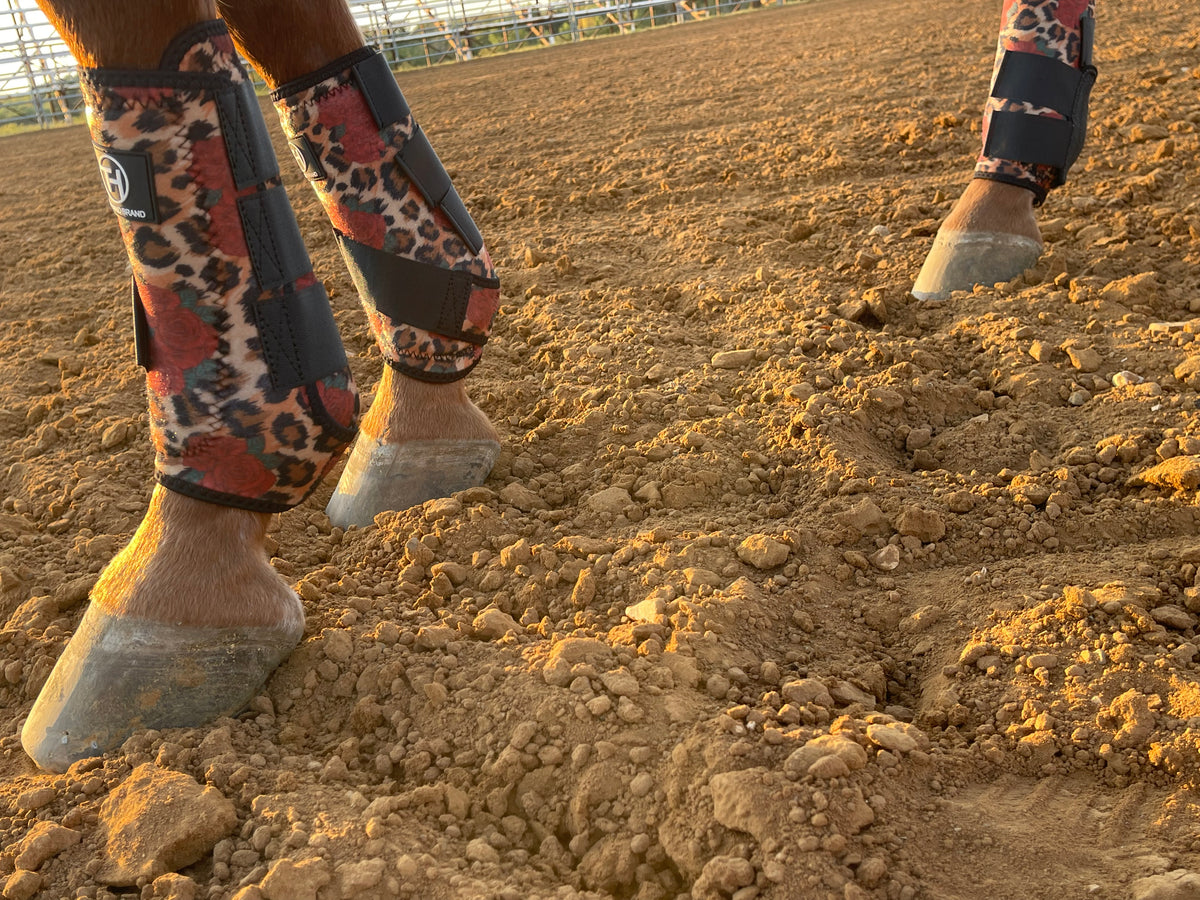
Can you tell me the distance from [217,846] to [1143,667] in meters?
1.05

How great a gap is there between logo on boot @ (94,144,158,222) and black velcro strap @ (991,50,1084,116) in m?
1.89

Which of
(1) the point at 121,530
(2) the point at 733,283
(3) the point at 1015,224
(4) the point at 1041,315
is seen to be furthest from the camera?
(2) the point at 733,283

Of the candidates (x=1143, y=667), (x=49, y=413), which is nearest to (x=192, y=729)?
(x=1143, y=667)

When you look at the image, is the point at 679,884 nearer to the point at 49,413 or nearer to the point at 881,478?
the point at 881,478

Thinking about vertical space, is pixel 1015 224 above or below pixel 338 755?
above

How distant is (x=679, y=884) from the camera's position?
3.23ft

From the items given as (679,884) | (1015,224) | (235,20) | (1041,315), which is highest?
(235,20)

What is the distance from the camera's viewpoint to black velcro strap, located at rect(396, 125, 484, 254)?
164 cm

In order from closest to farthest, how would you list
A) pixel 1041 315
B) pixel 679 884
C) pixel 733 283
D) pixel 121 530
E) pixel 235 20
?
pixel 679 884 < pixel 235 20 < pixel 121 530 < pixel 1041 315 < pixel 733 283

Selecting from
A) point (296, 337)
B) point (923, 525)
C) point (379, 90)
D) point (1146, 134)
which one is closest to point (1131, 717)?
point (923, 525)

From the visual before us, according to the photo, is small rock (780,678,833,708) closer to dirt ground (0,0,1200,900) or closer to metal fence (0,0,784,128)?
dirt ground (0,0,1200,900)

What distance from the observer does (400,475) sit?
5.68ft

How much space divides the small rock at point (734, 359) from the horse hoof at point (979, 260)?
476 millimetres

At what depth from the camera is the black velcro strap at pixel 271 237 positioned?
48.4 inches
